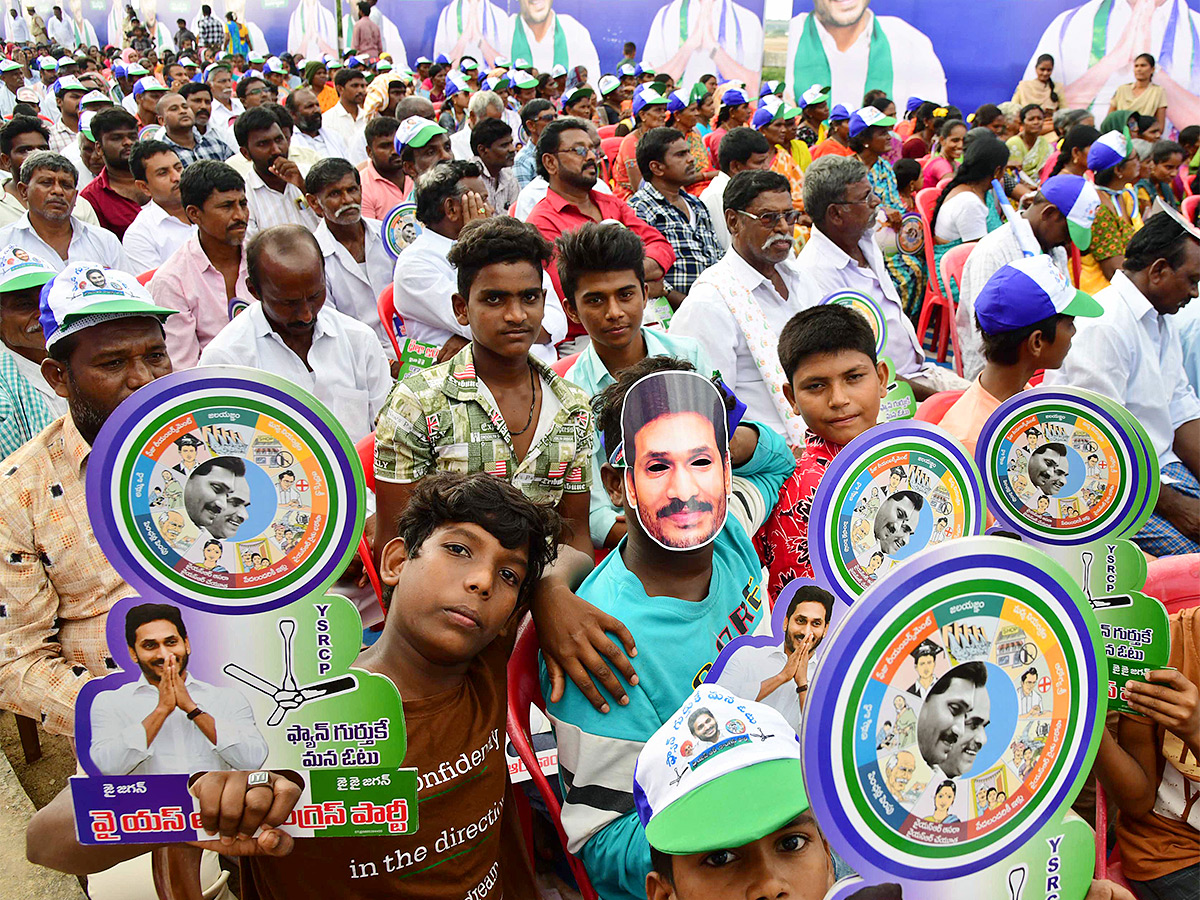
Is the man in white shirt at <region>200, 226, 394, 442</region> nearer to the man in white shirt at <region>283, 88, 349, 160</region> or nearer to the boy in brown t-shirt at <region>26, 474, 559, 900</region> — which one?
the boy in brown t-shirt at <region>26, 474, 559, 900</region>

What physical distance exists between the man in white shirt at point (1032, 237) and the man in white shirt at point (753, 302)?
45.4 inches

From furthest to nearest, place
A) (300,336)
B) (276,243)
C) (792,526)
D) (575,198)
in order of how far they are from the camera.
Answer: (575,198)
(300,336)
(276,243)
(792,526)

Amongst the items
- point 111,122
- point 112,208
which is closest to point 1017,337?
point 112,208

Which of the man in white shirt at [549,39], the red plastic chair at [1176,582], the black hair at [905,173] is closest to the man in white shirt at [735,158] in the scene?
the black hair at [905,173]

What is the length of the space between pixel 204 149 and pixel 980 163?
5.19 meters

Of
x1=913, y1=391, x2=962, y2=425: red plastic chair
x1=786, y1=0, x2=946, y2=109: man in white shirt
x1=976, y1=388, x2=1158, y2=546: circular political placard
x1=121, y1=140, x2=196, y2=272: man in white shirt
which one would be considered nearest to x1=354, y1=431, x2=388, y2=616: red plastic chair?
x1=976, y1=388, x2=1158, y2=546: circular political placard

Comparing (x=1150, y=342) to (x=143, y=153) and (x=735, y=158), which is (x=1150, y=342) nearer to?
(x=735, y=158)

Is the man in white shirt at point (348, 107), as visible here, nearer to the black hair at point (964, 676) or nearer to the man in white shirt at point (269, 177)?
the man in white shirt at point (269, 177)

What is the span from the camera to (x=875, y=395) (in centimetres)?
224

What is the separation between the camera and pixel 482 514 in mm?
1546

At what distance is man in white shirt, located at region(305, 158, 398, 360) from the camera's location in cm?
438

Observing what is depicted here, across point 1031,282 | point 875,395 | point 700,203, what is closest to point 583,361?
point 875,395

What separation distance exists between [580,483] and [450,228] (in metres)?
2.07

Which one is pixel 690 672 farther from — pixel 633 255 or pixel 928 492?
pixel 633 255
